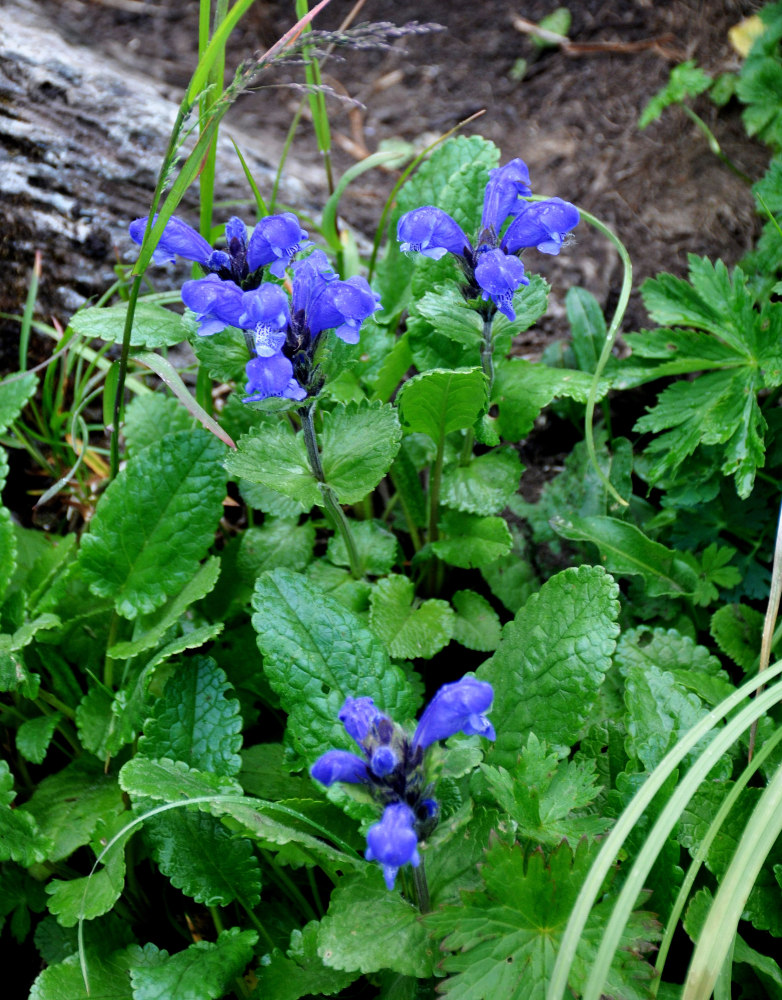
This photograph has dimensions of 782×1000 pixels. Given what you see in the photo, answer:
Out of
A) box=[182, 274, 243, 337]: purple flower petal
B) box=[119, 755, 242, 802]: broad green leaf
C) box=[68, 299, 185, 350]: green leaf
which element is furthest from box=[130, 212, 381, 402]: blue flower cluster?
box=[119, 755, 242, 802]: broad green leaf

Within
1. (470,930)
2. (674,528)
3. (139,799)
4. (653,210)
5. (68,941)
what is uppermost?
(653,210)

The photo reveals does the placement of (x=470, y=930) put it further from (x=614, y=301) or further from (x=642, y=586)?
(x=614, y=301)

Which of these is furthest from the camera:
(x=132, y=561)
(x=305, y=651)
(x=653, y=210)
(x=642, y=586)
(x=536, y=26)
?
(x=536, y=26)

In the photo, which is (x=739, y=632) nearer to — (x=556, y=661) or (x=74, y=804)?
(x=556, y=661)

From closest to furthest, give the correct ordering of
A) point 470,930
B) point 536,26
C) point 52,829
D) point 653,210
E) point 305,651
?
1. point 470,930
2. point 305,651
3. point 52,829
4. point 653,210
5. point 536,26

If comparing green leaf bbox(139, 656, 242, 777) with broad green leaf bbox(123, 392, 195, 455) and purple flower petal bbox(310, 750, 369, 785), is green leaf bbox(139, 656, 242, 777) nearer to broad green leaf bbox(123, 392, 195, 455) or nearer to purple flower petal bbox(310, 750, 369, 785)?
purple flower petal bbox(310, 750, 369, 785)

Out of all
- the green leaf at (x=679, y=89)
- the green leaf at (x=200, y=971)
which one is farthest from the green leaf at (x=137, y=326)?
the green leaf at (x=679, y=89)

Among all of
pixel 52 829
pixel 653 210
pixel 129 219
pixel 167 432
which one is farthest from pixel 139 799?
pixel 653 210

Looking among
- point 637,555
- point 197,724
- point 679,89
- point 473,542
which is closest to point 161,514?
point 197,724
